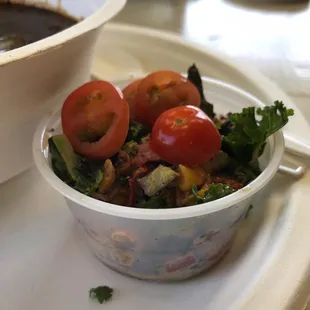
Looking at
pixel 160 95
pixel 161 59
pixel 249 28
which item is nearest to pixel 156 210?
pixel 160 95

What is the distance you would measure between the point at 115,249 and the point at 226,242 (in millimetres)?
98

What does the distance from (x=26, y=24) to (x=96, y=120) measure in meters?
0.19

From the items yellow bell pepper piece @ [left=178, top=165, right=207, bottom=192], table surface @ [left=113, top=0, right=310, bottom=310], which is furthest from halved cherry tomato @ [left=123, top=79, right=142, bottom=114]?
table surface @ [left=113, top=0, right=310, bottom=310]

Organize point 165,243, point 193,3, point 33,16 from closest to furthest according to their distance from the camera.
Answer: point 165,243, point 33,16, point 193,3

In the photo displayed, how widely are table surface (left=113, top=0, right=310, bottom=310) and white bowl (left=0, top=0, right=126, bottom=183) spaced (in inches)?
12.8

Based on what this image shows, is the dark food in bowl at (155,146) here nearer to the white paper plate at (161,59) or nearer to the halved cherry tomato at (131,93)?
the halved cherry tomato at (131,93)

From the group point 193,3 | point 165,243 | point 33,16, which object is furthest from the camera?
point 193,3

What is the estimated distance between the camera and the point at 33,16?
0.63 meters

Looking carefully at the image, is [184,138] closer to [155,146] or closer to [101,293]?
[155,146]

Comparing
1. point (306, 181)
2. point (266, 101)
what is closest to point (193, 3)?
point (266, 101)

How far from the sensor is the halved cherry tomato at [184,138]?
0.45 m

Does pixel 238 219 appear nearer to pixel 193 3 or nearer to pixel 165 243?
pixel 165 243

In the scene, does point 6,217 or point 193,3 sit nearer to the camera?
point 6,217

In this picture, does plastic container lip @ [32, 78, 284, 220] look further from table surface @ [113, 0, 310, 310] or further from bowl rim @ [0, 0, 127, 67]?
table surface @ [113, 0, 310, 310]
